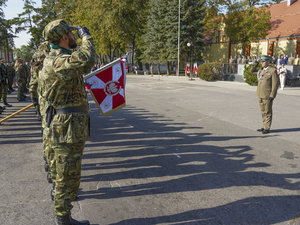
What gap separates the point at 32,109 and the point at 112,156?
706 centimetres

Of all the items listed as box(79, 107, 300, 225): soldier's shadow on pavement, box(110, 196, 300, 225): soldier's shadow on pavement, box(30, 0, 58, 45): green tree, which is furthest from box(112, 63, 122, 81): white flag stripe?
box(30, 0, 58, 45): green tree

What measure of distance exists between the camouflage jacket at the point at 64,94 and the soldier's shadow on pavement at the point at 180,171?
4.06ft

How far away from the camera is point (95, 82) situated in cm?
447

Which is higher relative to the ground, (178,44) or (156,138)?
(178,44)

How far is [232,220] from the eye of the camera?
316cm

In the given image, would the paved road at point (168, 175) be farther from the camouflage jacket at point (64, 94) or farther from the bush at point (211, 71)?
the bush at point (211, 71)

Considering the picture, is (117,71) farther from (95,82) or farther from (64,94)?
(64,94)

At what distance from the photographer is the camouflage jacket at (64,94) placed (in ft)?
8.77

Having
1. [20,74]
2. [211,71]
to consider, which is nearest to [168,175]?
[20,74]

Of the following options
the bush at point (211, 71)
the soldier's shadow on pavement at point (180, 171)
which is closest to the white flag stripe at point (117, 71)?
the soldier's shadow on pavement at point (180, 171)

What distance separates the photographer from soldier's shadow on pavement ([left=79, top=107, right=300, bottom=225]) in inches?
131

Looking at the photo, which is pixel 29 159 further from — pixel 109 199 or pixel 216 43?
pixel 216 43

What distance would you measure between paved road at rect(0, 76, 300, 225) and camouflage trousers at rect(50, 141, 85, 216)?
0.47 m

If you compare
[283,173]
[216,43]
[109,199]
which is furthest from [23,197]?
[216,43]
